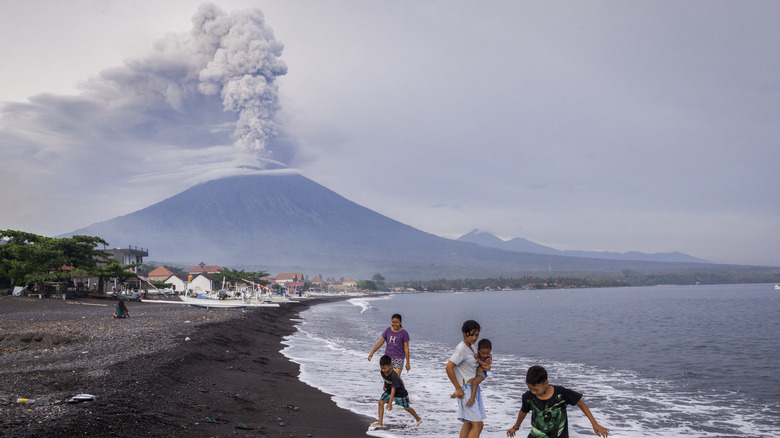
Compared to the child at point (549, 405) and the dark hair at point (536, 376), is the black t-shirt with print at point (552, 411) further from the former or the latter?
the dark hair at point (536, 376)

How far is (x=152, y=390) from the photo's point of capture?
899cm

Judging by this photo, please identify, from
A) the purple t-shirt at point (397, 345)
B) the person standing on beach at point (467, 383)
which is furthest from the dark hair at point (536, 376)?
the purple t-shirt at point (397, 345)

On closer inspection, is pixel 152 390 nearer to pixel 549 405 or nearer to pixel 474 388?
pixel 474 388

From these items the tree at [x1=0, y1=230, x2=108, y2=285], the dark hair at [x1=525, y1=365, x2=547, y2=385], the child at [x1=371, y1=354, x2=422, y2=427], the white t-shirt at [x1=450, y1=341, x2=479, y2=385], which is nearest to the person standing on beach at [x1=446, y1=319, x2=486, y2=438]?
the white t-shirt at [x1=450, y1=341, x2=479, y2=385]

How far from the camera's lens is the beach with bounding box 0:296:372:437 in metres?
6.80

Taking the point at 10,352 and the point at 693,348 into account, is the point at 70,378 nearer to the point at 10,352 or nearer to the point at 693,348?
the point at 10,352

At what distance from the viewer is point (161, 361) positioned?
11.8 m

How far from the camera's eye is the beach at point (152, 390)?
268 inches

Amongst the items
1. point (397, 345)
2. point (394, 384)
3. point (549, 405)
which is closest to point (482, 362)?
point (549, 405)

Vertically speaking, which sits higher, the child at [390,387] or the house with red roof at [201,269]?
the house with red roof at [201,269]

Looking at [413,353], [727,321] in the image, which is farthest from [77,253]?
[727,321]

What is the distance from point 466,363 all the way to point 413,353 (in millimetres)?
16698

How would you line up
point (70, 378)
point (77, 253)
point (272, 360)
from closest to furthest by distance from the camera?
1. point (70, 378)
2. point (272, 360)
3. point (77, 253)

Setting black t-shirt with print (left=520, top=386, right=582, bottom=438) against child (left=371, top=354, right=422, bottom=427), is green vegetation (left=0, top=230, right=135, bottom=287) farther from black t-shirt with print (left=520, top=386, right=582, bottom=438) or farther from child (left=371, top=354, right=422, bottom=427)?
black t-shirt with print (left=520, top=386, right=582, bottom=438)
